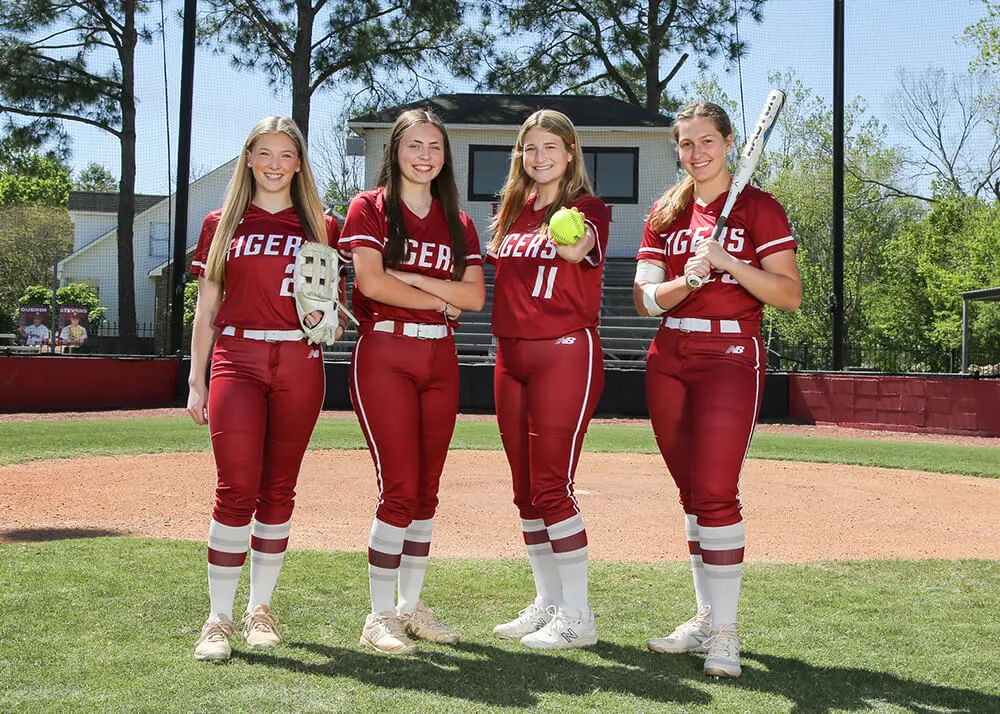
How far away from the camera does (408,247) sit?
4035 mm

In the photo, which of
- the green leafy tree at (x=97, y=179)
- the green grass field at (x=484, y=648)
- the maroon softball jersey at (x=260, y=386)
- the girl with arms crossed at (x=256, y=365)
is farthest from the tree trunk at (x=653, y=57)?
the green leafy tree at (x=97, y=179)

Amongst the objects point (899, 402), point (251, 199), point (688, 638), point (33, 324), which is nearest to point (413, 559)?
point (688, 638)

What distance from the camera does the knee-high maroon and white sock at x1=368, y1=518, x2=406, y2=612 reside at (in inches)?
158

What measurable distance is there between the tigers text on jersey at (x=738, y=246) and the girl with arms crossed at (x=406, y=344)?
900 mm

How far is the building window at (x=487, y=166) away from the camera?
25.1 meters

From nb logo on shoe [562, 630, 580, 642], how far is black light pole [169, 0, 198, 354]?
640 inches

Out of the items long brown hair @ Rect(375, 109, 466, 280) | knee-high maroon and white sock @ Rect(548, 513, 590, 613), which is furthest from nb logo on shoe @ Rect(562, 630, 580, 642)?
long brown hair @ Rect(375, 109, 466, 280)

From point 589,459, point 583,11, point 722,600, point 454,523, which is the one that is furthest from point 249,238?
point 583,11

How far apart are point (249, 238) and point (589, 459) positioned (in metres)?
7.67

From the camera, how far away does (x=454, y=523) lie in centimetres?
722

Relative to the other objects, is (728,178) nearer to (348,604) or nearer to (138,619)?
(348,604)

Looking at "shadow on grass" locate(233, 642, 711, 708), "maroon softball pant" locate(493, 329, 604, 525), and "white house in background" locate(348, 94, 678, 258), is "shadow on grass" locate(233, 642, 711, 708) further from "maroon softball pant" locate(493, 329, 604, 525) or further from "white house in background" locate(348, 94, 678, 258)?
"white house in background" locate(348, 94, 678, 258)

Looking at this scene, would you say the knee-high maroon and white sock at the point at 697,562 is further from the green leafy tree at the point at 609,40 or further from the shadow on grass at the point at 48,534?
the green leafy tree at the point at 609,40

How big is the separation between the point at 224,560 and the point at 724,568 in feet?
6.51
